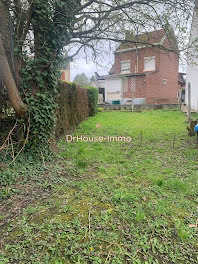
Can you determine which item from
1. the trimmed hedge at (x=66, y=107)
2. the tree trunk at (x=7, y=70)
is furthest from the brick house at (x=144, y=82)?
the tree trunk at (x=7, y=70)

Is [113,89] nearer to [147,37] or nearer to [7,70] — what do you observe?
[147,37]

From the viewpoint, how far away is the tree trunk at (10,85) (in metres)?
2.49

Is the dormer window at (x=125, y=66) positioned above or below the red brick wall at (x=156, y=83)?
above

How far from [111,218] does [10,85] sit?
2.51 m

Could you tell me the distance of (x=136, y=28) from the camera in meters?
4.54

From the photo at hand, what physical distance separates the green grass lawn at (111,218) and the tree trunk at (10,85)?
1.26 metres

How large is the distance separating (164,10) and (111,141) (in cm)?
381

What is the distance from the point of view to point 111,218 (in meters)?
1.92

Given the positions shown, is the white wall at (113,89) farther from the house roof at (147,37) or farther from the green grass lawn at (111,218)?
the green grass lawn at (111,218)

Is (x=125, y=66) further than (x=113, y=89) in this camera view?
No

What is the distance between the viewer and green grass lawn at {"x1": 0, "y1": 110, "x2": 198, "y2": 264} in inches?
58.9

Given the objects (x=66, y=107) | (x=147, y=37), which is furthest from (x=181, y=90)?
(x=66, y=107)

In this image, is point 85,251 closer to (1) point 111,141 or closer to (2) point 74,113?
(1) point 111,141

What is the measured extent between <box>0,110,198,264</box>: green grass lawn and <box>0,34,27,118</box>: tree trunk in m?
1.26
